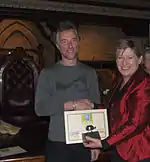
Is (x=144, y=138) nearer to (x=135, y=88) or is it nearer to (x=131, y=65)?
(x=135, y=88)

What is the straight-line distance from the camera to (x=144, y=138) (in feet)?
5.49

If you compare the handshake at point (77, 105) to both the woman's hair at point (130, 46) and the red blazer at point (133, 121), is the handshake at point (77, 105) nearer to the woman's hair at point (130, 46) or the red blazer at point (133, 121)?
the red blazer at point (133, 121)

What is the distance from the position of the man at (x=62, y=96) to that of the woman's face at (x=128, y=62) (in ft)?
0.95

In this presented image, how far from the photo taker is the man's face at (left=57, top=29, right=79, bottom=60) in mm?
1890

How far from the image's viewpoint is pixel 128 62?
5.66ft

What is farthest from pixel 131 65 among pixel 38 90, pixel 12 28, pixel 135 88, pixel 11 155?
pixel 12 28

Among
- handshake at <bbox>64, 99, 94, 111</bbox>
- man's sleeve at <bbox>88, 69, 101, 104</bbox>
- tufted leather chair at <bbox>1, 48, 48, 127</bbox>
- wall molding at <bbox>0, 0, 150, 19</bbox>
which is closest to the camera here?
handshake at <bbox>64, 99, 94, 111</bbox>

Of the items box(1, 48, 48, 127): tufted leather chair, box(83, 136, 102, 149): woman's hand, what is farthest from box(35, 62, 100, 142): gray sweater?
box(1, 48, 48, 127): tufted leather chair

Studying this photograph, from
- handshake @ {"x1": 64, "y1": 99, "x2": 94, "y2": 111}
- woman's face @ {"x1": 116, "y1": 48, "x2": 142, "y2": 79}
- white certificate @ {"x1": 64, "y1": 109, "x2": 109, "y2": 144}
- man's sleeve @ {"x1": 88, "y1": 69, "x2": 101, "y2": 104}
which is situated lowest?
white certificate @ {"x1": 64, "y1": 109, "x2": 109, "y2": 144}

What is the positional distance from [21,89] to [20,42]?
1132 millimetres

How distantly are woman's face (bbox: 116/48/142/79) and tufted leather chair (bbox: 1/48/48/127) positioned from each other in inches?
82.2

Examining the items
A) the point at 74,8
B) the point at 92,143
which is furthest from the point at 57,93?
the point at 74,8

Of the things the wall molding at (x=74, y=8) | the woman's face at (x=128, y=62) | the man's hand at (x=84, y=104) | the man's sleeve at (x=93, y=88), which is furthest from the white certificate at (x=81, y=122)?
the wall molding at (x=74, y=8)

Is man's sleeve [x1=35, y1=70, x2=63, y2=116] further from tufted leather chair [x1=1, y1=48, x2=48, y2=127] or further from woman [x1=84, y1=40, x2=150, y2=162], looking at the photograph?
tufted leather chair [x1=1, y1=48, x2=48, y2=127]
